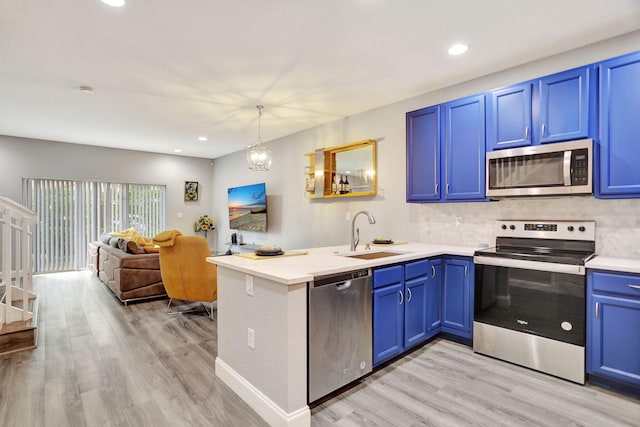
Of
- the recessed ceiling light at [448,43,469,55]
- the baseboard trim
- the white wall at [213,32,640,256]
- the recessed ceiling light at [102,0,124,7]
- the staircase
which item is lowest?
the baseboard trim

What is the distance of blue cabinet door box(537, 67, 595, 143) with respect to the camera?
2.45m

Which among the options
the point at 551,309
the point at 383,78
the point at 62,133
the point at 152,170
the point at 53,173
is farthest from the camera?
the point at 152,170

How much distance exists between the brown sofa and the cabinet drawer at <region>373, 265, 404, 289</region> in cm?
336

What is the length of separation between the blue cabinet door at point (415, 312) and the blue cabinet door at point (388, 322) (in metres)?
0.07

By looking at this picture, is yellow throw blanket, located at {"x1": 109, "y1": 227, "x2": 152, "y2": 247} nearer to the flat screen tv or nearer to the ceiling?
the flat screen tv

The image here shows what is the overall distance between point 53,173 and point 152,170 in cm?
174

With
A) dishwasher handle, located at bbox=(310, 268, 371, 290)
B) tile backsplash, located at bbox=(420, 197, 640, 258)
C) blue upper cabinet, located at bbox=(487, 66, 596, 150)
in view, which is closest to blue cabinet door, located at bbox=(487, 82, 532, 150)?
blue upper cabinet, located at bbox=(487, 66, 596, 150)

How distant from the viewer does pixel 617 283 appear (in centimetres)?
215

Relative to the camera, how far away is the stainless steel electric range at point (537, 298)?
232cm

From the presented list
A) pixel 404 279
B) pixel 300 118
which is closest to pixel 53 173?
pixel 300 118

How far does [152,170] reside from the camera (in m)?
7.30

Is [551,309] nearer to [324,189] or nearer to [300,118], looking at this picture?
[324,189]

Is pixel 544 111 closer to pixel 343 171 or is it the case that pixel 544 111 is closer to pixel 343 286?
pixel 343 286

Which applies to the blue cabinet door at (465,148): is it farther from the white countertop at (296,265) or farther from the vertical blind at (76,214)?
the vertical blind at (76,214)
